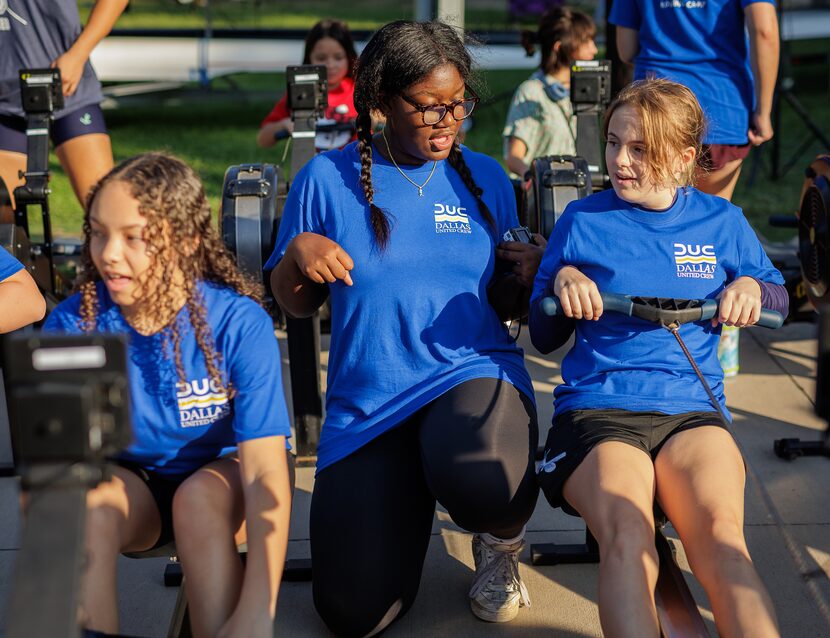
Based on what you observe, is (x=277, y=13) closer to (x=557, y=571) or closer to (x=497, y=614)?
(x=557, y=571)

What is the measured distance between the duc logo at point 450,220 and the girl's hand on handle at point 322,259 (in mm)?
284

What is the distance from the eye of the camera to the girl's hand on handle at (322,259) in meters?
2.64

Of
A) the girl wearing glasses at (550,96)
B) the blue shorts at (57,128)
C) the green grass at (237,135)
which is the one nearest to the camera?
the blue shorts at (57,128)

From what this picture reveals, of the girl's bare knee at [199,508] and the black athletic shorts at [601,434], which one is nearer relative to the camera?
the girl's bare knee at [199,508]

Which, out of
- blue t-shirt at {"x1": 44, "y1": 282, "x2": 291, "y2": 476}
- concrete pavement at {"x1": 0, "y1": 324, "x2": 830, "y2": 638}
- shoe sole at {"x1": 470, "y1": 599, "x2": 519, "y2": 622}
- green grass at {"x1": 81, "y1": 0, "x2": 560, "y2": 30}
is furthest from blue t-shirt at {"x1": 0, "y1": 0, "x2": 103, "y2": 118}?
green grass at {"x1": 81, "y1": 0, "x2": 560, "y2": 30}

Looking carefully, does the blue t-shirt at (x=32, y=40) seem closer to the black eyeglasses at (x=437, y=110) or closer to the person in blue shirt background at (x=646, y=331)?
the black eyeglasses at (x=437, y=110)

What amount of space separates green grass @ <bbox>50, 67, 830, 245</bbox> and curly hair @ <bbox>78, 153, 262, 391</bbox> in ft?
16.5

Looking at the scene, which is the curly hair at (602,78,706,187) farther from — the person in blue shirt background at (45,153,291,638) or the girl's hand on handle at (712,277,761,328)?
the person in blue shirt background at (45,153,291,638)

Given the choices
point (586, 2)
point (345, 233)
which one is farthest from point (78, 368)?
point (586, 2)

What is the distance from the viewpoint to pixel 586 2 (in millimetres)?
22234

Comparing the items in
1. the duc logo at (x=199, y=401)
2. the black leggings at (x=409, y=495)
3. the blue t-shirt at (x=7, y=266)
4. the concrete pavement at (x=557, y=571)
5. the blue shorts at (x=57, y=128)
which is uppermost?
the blue shorts at (x=57, y=128)

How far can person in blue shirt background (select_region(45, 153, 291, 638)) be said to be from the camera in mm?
2225

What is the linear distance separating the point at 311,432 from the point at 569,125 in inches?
86.8

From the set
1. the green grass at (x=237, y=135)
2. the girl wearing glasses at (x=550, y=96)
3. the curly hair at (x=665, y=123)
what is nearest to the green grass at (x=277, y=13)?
the green grass at (x=237, y=135)
